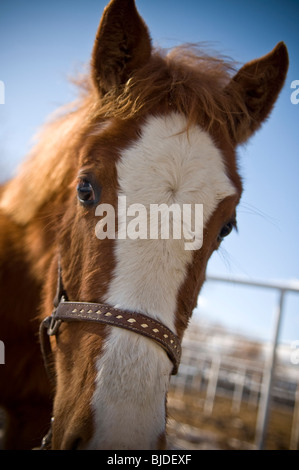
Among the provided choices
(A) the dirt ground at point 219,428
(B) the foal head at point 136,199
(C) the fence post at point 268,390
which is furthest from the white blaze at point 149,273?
(C) the fence post at point 268,390

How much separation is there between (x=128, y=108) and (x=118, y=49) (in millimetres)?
461

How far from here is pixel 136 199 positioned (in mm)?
1547

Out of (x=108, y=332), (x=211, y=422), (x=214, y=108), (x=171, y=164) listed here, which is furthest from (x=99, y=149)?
(x=211, y=422)

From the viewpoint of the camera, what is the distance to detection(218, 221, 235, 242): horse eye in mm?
1953

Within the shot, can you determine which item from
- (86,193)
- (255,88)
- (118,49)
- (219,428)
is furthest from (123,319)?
(219,428)

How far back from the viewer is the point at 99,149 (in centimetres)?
178

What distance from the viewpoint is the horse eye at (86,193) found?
1.72 m

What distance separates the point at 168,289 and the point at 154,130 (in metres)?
0.85

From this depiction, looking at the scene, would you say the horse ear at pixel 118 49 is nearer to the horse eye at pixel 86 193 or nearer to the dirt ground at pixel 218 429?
the horse eye at pixel 86 193

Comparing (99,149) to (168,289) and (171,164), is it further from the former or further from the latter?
(168,289)

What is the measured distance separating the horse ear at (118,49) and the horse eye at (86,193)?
0.71m

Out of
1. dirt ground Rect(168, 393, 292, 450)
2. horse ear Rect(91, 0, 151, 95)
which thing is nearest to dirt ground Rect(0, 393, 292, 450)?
dirt ground Rect(168, 393, 292, 450)

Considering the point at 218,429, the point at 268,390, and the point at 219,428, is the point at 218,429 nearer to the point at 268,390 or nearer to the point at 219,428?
the point at 219,428

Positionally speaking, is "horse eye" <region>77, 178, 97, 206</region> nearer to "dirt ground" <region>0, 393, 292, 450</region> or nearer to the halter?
the halter
